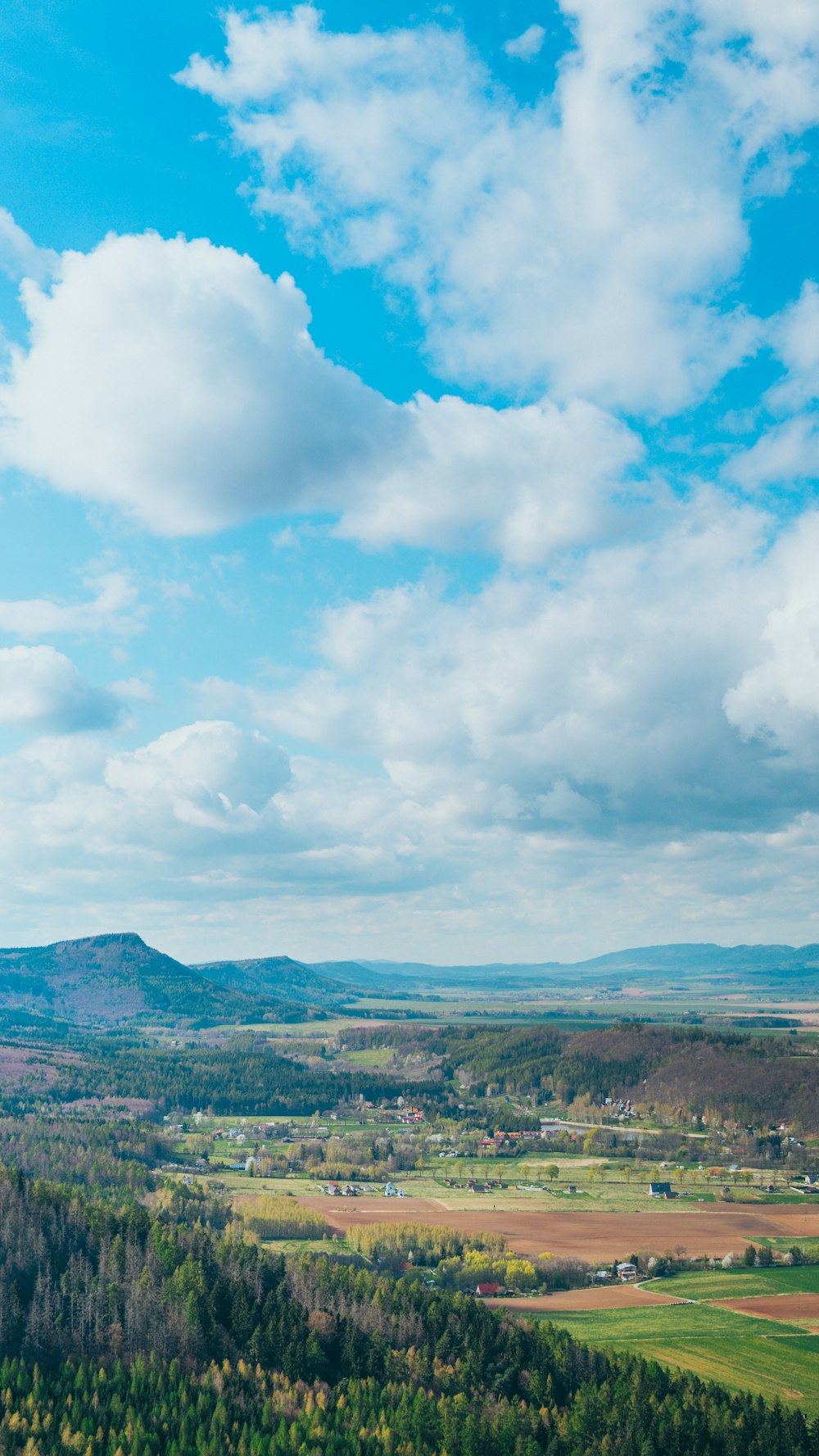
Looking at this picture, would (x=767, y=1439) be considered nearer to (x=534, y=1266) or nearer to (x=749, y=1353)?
(x=749, y=1353)

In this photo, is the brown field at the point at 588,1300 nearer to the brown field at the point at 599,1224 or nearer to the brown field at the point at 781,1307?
the brown field at the point at 781,1307

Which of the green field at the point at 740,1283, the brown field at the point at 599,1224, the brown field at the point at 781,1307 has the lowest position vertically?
the brown field at the point at 599,1224

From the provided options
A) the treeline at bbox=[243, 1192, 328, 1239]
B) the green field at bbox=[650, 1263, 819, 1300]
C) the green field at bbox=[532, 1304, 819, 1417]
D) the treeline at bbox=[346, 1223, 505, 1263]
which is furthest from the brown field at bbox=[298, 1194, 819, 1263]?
the green field at bbox=[532, 1304, 819, 1417]

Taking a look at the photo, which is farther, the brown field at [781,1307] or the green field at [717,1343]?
the brown field at [781,1307]

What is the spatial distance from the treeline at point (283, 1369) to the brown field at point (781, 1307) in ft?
99.8

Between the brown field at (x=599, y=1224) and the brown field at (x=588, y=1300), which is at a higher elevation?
the brown field at (x=588, y=1300)

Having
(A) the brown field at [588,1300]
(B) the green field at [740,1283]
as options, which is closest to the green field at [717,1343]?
(A) the brown field at [588,1300]

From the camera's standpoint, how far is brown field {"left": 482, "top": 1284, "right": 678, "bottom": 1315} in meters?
129

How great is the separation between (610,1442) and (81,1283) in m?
63.0

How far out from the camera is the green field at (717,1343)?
106438 mm

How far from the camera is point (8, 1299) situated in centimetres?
11512

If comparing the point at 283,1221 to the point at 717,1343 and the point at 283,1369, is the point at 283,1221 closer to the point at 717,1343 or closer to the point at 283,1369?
the point at 283,1369

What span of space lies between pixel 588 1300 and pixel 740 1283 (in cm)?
2470

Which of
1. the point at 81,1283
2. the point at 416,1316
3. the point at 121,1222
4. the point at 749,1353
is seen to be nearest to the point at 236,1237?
the point at 121,1222
